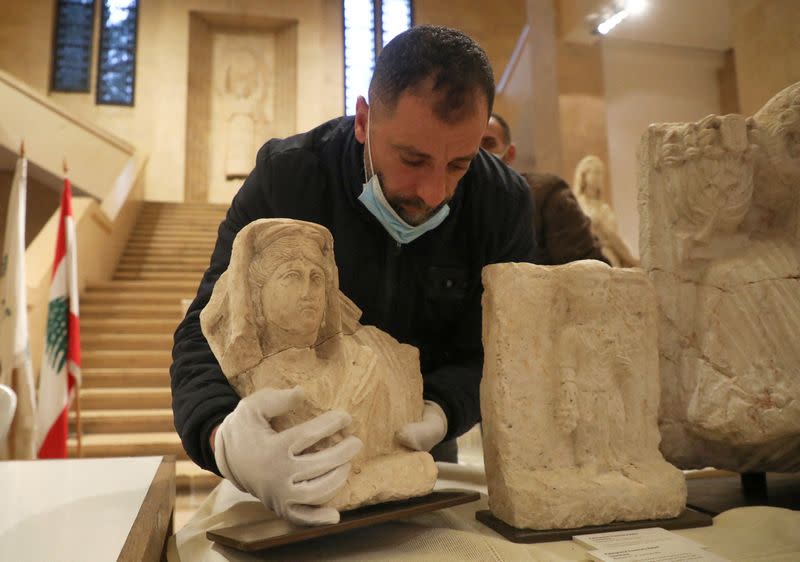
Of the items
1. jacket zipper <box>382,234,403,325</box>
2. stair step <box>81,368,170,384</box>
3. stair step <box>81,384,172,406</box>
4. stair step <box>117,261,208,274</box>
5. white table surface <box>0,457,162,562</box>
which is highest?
stair step <box>117,261,208,274</box>

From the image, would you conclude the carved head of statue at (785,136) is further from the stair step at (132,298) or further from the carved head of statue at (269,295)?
the stair step at (132,298)

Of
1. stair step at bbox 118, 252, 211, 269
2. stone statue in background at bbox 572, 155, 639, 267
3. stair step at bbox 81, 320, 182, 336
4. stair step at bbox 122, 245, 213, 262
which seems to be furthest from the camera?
stair step at bbox 122, 245, 213, 262

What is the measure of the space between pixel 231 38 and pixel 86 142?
4.67 metres

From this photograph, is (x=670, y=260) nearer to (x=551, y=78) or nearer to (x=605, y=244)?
(x=605, y=244)

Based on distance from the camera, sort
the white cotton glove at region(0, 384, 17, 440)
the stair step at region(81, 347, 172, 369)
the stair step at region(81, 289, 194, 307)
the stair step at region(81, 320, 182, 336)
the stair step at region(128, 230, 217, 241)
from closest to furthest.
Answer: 1. the white cotton glove at region(0, 384, 17, 440)
2. the stair step at region(81, 347, 172, 369)
3. the stair step at region(81, 320, 182, 336)
4. the stair step at region(81, 289, 194, 307)
5. the stair step at region(128, 230, 217, 241)

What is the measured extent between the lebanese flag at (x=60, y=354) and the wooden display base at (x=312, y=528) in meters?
3.78

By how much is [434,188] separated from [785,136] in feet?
4.48

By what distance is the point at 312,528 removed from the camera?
1537 millimetres

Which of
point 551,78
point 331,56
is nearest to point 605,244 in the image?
point 551,78

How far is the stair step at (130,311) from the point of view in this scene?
23.3 feet

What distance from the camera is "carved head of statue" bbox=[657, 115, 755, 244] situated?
7.74ft

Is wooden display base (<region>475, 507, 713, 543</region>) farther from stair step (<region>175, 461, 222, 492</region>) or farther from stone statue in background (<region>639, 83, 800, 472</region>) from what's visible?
stair step (<region>175, 461, 222, 492</region>)

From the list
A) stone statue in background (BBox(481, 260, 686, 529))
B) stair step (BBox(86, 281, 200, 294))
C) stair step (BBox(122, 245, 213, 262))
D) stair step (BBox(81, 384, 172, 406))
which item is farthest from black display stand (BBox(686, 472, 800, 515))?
stair step (BBox(122, 245, 213, 262))

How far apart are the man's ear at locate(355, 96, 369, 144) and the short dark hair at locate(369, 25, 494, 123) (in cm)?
21
